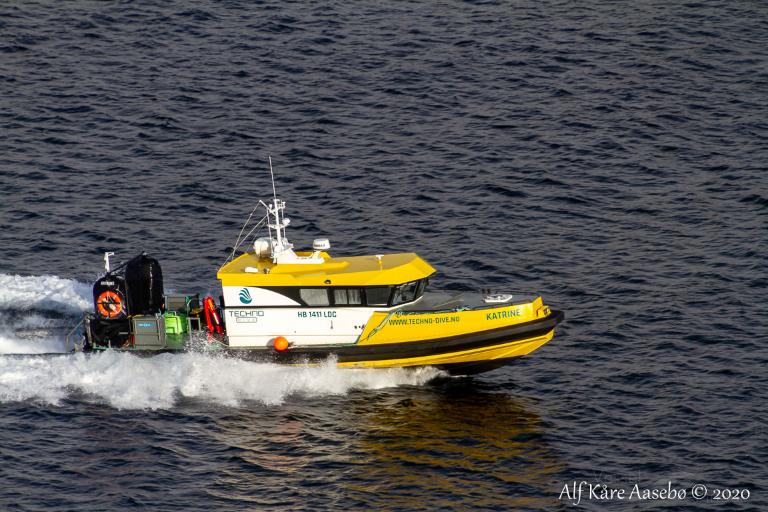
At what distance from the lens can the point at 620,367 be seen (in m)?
36.5

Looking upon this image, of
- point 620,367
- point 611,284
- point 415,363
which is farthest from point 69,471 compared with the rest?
point 611,284

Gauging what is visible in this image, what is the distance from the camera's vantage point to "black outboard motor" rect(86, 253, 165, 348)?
3569cm

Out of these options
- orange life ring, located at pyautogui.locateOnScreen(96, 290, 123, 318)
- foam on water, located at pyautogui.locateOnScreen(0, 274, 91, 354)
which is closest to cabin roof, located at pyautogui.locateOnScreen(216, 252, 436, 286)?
orange life ring, located at pyautogui.locateOnScreen(96, 290, 123, 318)

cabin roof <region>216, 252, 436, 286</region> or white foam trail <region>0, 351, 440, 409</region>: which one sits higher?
cabin roof <region>216, 252, 436, 286</region>

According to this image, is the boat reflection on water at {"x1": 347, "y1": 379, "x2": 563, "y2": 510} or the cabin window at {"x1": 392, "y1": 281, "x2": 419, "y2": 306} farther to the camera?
the cabin window at {"x1": 392, "y1": 281, "x2": 419, "y2": 306}

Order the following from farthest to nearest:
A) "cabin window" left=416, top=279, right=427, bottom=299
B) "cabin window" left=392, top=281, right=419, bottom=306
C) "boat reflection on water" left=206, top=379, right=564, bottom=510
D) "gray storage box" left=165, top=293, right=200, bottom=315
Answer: "gray storage box" left=165, top=293, right=200, bottom=315 < "cabin window" left=416, top=279, right=427, bottom=299 < "cabin window" left=392, top=281, right=419, bottom=306 < "boat reflection on water" left=206, top=379, right=564, bottom=510

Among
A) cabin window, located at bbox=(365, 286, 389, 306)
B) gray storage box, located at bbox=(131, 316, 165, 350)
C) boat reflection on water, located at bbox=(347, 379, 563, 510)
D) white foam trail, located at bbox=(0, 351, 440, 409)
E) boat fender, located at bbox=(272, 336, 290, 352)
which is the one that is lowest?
boat reflection on water, located at bbox=(347, 379, 563, 510)

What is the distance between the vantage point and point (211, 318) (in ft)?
117

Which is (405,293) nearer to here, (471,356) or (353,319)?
(353,319)

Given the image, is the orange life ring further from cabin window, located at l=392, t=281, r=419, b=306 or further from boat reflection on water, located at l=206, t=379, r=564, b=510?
cabin window, located at l=392, t=281, r=419, b=306

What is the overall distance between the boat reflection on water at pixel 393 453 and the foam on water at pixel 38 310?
748 cm

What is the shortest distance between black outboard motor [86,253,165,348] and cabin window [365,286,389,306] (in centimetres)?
626

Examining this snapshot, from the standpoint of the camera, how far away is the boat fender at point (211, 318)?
35.6 meters

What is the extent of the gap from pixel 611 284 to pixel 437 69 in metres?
20.4
